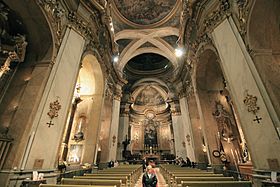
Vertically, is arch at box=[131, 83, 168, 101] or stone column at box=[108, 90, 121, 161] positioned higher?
arch at box=[131, 83, 168, 101]

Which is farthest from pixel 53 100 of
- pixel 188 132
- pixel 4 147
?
pixel 188 132

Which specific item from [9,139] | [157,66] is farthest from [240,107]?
[157,66]

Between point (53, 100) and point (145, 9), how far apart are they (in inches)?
576

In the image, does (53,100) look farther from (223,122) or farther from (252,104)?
(223,122)

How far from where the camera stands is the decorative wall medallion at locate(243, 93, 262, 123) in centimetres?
468

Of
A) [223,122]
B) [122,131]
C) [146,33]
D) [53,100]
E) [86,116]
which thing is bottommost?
[53,100]

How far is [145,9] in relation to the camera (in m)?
16.1

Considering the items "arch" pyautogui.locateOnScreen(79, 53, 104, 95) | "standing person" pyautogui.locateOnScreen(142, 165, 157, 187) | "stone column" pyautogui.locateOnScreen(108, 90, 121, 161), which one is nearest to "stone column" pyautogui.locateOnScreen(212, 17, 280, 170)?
"standing person" pyautogui.locateOnScreen(142, 165, 157, 187)

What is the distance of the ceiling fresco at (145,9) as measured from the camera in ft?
50.3

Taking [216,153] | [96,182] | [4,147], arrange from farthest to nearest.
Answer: [216,153]
[4,147]
[96,182]

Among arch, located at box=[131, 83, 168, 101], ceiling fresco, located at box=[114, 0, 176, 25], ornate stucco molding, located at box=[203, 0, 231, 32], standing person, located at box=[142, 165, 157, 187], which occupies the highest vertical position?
ceiling fresco, located at box=[114, 0, 176, 25]

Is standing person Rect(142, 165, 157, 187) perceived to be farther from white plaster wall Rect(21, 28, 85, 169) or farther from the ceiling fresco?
the ceiling fresco

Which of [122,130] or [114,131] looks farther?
[122,130]

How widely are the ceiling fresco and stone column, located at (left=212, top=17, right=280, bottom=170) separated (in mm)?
11058
